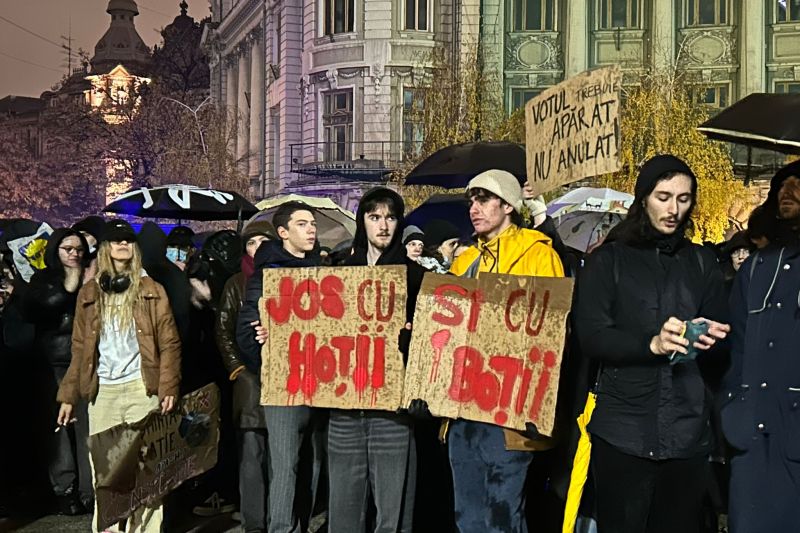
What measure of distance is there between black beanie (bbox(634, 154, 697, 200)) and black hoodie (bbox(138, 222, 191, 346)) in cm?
410

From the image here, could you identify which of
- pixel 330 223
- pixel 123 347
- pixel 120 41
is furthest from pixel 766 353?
pixel 120 41

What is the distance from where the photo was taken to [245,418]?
667 centimetres

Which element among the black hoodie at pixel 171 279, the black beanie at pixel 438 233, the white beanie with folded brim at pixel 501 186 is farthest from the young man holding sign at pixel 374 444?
the black beanie at pixel 438 233

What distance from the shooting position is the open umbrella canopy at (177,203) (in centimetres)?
1174

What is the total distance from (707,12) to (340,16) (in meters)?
14.3

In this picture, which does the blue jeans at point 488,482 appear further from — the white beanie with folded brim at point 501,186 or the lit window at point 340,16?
the lit window at point 340,16

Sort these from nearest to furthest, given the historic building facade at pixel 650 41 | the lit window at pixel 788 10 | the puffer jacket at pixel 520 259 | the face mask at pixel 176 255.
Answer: the puffer jacket at pixel 520 259, the face mask at pixel 176 255, the historic building facade at pixel 650 41, the lit window at pixel 788 10

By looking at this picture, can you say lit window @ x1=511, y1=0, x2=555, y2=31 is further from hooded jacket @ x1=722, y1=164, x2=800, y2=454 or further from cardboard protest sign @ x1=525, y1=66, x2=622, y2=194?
hooded jacket @ x1=722, y1=164, x2=800, y2=454

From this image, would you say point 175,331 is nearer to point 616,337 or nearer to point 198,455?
point 198,455

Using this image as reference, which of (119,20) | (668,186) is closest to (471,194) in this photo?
(668,186)

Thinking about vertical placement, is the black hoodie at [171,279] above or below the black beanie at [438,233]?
below

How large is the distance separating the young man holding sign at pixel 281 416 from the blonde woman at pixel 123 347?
692 mm

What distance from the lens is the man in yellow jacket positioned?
4.76 metres

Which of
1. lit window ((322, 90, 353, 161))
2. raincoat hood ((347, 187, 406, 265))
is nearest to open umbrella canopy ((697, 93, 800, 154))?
raincoat hood ((347, 187, 406, 265))
